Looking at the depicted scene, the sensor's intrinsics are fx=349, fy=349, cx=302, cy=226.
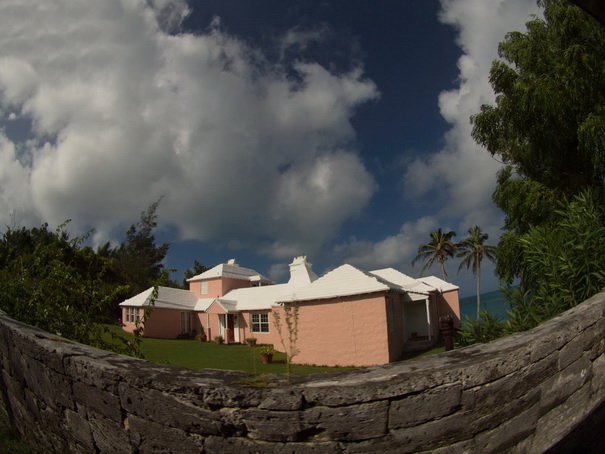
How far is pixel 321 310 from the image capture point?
16109mm

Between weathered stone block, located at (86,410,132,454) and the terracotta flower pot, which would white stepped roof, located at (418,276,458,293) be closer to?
the terracotta flower pot

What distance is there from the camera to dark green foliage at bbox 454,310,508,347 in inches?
207

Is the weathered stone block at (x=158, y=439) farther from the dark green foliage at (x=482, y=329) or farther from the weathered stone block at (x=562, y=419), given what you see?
the dark green foliage at (x=482, y=329)

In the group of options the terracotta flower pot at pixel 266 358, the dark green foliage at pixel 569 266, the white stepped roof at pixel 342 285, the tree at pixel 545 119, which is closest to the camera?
the dark green foliage at pixel 569 266

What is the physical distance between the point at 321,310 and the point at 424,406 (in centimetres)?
1463

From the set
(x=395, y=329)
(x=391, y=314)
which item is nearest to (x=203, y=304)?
(x=395, y=329)

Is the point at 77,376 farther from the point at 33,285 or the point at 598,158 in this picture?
the point at 598,158

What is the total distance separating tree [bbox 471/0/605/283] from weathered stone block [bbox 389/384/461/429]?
10.3 meters

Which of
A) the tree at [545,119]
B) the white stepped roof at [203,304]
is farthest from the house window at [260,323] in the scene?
the tree at [545,119]

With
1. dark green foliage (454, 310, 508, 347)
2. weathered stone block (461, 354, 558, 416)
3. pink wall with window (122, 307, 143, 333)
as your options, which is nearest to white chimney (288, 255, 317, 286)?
pink wall with window (122, 307, 143, 333)

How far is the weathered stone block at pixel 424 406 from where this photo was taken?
5.75 feet

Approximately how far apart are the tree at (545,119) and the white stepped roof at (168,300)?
2223 centimetres

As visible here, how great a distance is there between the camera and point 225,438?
5.98ft

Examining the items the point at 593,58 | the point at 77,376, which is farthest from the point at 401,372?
the point at 593,58
